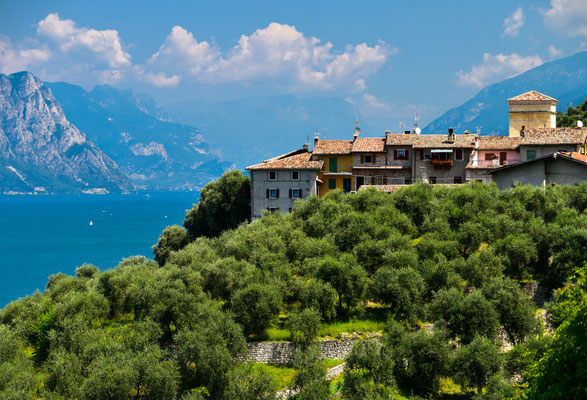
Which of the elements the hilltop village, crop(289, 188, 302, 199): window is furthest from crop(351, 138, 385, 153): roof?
crop(289, 188, 302, 199): window

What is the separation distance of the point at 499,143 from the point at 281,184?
24.9 metres

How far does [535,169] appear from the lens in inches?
2080

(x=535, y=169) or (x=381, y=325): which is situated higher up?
(x=535, y=169)

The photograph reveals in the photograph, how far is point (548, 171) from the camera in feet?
173

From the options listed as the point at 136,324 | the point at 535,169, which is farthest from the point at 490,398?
the point at 535,169

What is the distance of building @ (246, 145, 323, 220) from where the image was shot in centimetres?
6297

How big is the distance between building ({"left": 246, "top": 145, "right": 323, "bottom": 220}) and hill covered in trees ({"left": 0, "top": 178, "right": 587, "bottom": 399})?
36.6ft

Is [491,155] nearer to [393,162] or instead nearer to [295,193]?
[393,162]

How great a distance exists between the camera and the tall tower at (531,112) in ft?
229

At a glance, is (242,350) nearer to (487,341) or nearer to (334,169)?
(487,341)

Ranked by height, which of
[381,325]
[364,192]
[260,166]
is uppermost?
[260,166]

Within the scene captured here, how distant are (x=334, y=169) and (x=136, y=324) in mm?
35771

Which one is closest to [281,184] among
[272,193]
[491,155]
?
[272,193]

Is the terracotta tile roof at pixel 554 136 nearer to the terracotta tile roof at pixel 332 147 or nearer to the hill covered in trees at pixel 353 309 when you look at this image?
the hill covered in trees at pixel 353 309
